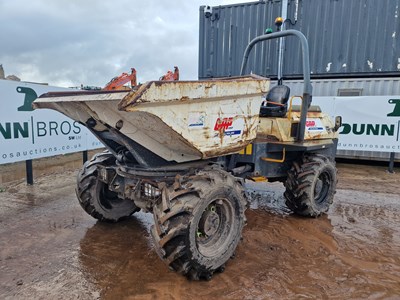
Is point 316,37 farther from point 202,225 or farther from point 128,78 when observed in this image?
point 202,225

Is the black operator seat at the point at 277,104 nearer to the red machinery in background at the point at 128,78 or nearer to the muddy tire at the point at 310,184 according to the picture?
the muddy tire at the point at 310,184

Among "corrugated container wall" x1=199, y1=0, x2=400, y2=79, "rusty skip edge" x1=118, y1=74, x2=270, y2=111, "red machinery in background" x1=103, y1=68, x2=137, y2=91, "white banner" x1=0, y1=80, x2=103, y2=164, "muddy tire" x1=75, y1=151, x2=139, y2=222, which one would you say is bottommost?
"muddy tire" x1=75, y1=151, x2=139, y2=222

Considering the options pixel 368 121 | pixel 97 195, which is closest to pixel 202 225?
pixel 97 195

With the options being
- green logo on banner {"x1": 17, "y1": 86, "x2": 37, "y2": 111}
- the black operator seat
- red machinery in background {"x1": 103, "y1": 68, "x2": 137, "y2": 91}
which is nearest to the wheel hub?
the black operator seat

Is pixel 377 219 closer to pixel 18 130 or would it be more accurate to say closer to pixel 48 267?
pixel 48 267

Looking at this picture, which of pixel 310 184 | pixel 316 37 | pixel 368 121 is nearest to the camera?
pixel 310 184

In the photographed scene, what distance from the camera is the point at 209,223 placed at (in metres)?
3.11

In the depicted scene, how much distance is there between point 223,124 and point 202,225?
101cm

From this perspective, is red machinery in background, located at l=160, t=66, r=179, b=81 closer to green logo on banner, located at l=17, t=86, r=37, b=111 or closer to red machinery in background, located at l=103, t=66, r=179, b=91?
red machinery in background, located at l=103, t=66, r=179, b=91

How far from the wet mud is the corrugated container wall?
222 inches

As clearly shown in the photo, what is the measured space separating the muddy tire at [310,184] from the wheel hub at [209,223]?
1.85 m

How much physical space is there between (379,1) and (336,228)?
7846 millimetres

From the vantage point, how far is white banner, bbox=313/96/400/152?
828cm

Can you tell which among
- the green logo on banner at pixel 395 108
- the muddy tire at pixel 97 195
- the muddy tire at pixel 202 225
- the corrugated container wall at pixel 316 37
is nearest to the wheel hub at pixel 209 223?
the muddy tire at pixel 202 225
